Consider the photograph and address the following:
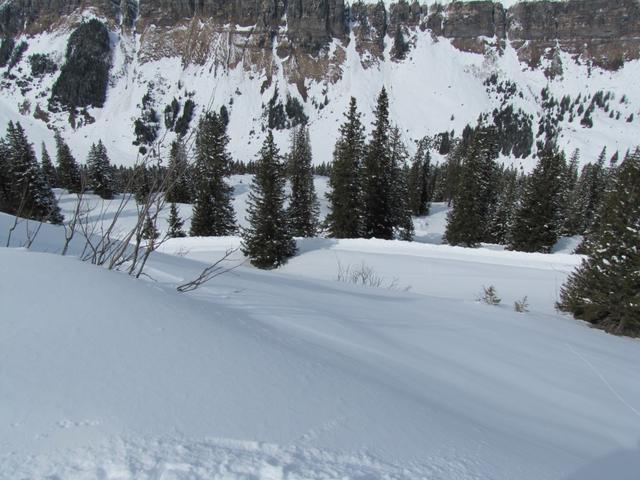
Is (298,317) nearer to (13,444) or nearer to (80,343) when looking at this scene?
(80,343)

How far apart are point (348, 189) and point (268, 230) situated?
549 cm

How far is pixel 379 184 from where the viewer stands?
21781 millimetres

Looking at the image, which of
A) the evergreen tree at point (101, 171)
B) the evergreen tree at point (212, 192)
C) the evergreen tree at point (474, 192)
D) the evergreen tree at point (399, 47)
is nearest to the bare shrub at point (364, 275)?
the evergreen tree at point (474, 192)

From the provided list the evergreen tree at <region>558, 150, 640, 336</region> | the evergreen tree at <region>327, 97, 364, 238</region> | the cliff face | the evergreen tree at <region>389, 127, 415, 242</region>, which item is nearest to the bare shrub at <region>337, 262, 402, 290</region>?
the evergreen tree at <region>558, 150, 640, 336</region>

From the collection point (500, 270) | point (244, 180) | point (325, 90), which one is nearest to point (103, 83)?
point (325, 90)

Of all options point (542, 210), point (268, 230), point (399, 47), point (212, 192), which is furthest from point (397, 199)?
point (399, 47)

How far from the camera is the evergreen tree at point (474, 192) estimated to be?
24891mm

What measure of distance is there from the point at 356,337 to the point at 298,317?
1.70ft

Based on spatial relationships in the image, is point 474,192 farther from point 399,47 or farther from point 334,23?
point 334,23

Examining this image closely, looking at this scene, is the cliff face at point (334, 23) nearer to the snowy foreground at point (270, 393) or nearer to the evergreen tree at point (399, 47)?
the evergreen tree at point (399, 47)

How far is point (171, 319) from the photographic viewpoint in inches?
83.1

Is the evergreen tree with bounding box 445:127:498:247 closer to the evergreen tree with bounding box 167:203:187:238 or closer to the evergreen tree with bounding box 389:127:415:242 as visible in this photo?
the evergreen tree with bounding box 389:127:415:242

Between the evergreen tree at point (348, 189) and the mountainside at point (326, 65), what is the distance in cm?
10578

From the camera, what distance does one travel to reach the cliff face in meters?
149
